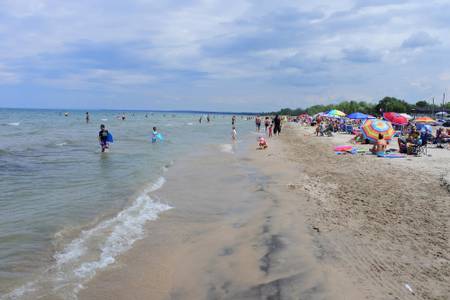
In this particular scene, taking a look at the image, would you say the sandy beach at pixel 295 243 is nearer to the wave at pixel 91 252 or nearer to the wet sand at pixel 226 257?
the wet sand at pixel 226 257

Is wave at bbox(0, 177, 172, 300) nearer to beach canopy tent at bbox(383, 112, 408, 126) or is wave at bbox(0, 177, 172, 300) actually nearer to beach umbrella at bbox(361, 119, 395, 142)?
beach umbrella at bbox(361, 119, 395, 142)

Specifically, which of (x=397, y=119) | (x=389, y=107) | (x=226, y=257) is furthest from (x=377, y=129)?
(x=389, y=107)

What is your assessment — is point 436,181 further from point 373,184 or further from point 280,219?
point 280,219

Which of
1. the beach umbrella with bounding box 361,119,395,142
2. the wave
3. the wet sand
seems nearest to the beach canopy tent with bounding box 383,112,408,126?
the beach umbrella with bounding box 361,119,395,142

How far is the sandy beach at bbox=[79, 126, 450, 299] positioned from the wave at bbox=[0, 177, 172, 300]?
195 mm

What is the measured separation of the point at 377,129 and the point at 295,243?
14255 mm

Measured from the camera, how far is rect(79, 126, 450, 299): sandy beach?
422cm

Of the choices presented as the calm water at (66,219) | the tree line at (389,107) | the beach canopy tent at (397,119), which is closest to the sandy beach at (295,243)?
the calm water at (66,219)

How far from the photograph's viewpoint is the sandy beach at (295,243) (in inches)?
166

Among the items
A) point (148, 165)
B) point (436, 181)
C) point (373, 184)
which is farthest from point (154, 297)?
point (148, 165)

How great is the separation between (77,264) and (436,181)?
28.9 feet

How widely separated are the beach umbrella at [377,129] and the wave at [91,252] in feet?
44.0

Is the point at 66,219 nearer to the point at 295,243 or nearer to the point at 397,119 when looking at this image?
the point at 295,243

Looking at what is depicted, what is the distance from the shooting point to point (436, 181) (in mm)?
9500
